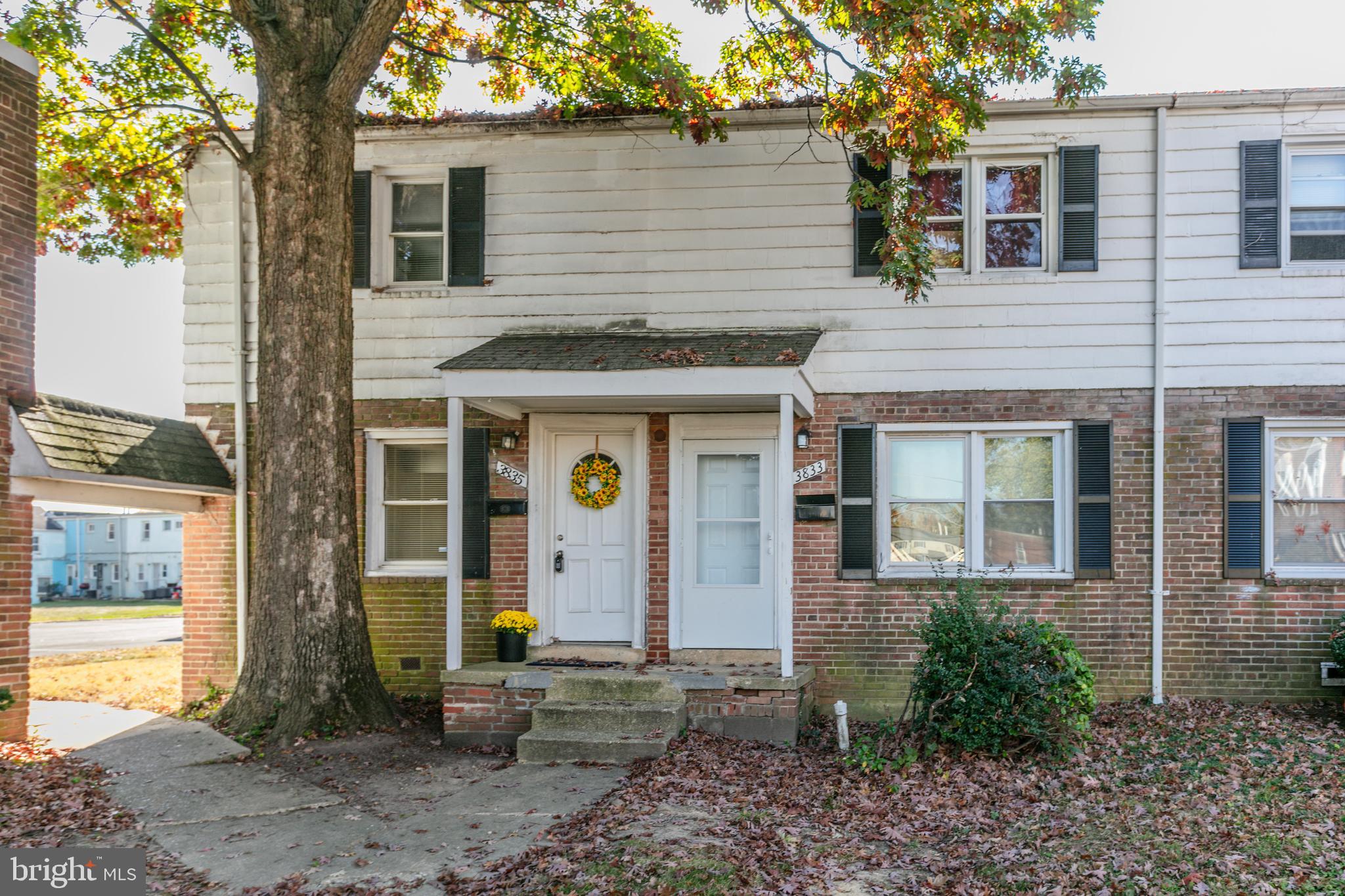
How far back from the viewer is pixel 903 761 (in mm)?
7348

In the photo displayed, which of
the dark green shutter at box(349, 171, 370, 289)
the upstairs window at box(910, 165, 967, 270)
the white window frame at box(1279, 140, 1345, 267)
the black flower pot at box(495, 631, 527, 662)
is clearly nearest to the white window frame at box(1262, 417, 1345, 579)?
the white window frame at box(1279, 140, 1345, 267)

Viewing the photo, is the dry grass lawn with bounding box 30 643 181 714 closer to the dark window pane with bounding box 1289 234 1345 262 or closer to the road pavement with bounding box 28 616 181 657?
the road pavement with bounding box 28 616 181 657

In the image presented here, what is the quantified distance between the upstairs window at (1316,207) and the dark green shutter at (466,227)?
729 cm

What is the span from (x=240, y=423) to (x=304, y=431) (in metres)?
2.10

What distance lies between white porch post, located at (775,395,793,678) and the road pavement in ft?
36.1

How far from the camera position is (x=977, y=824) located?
20.2ft

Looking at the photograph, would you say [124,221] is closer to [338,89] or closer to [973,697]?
[338,89]

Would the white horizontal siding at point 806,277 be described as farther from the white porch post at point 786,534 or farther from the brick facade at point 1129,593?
the white porch post at point 786,534

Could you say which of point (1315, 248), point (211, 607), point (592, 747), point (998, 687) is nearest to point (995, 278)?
point (1315, 248)

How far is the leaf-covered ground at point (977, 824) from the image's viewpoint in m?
5.17

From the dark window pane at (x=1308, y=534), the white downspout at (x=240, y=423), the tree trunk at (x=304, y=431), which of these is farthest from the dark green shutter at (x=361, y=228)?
the dark window pane at (x=1308, y=534)

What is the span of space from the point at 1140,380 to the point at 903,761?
423 cm

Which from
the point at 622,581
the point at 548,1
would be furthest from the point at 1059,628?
the point at 548,1

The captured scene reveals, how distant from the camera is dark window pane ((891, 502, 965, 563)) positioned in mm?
9508
